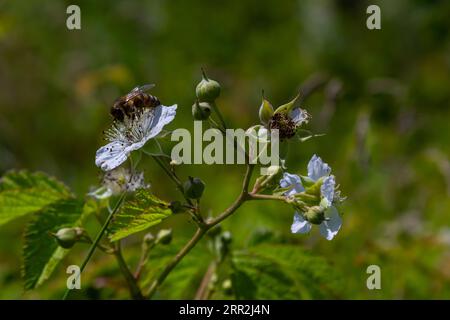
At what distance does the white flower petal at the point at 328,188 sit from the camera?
131 cm

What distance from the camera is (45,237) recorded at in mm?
1604

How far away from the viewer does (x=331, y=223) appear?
1.33 metres

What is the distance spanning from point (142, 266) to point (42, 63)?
11.5 feet

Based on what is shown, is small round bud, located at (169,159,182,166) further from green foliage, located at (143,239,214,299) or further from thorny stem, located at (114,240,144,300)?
green foliage, located at (143,239,214,299)

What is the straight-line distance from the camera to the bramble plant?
1323 mm

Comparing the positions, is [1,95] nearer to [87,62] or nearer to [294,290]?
[87,62]

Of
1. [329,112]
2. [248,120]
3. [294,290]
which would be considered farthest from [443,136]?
[294,290]

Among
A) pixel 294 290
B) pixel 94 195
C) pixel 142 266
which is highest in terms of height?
pixel 94 195

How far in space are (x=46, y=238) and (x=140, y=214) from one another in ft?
1.31

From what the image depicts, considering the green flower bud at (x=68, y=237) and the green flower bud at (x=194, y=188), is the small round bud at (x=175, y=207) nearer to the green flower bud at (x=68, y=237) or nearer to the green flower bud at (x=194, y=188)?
the green flower bud at (x=194, y=188)

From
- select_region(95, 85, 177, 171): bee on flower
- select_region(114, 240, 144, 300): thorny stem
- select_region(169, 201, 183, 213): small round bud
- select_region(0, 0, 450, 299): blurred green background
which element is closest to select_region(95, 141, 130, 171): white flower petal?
select_region(95, 85, 177, 171): bee on flower

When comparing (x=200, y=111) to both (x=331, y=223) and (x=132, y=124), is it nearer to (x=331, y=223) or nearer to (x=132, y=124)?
(x=132, y=124)

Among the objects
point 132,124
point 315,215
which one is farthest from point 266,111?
point 132,124

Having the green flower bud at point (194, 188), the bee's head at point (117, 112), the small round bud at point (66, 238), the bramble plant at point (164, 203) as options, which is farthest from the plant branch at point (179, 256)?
the bee's head at point (117, 112)
